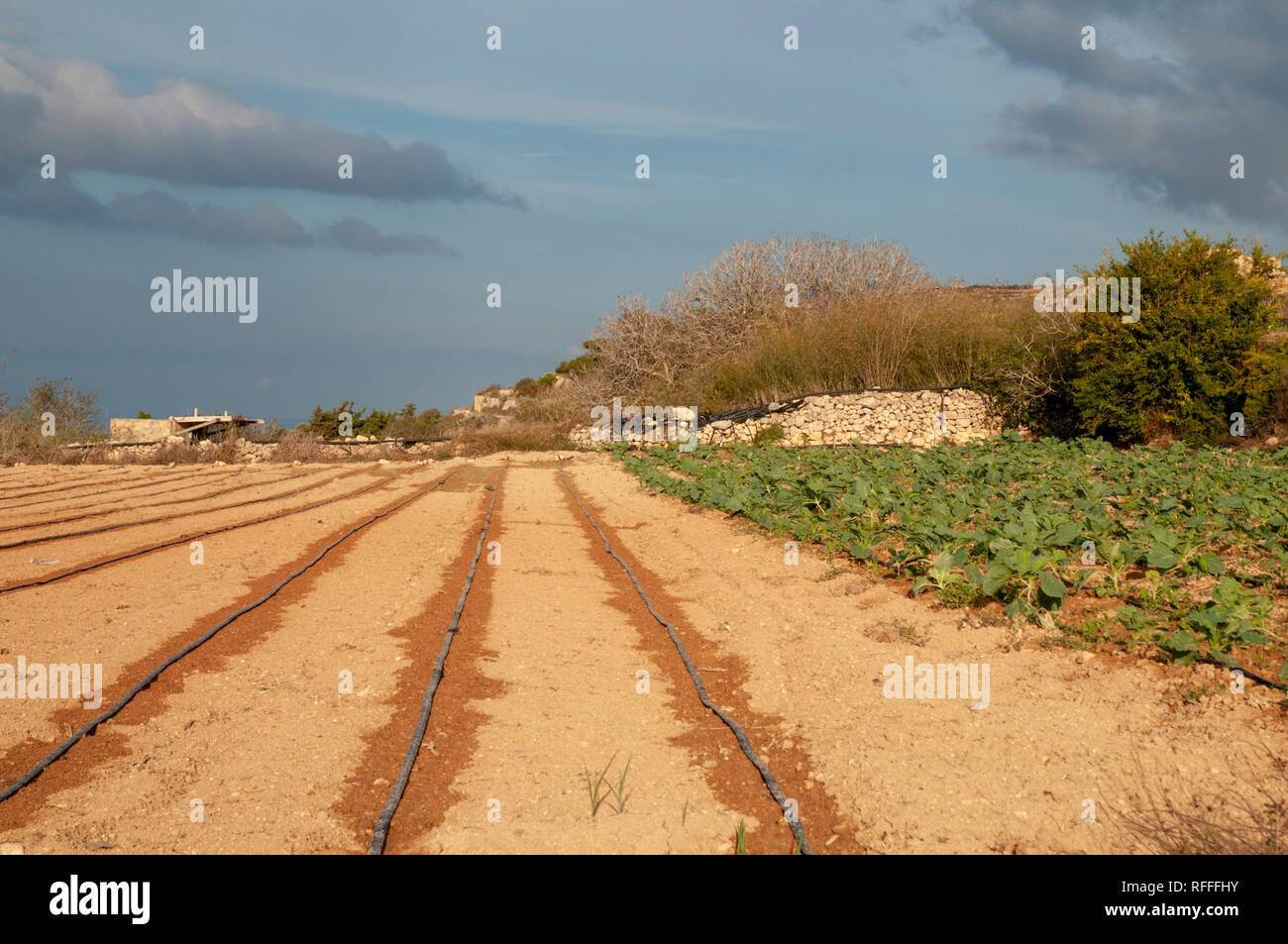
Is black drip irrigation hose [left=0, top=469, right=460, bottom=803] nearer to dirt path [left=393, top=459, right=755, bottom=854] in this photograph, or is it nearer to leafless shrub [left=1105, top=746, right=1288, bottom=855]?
dirt path [left=393, top=459, right=755, bottom=854]

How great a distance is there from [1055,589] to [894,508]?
3893 mm

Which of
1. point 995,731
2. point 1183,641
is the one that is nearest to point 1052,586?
point 1183,641

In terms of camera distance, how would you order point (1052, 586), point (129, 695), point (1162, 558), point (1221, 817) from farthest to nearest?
1. point (1162, 558)
2. point (1052, 586)
3. point (129, 695)
4. point (1221, 817)

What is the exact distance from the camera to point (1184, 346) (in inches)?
711

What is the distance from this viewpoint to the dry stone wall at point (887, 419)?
2425 cm

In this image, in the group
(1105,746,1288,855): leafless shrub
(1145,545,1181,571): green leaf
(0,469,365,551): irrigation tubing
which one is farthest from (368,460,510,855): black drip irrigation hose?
(0,469,365,551): irrigation tubing

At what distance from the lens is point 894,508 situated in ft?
31.8

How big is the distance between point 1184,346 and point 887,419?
7883 mm

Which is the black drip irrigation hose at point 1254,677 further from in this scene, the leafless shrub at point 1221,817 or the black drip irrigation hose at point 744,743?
the black drip irrigation hose at point 744,743

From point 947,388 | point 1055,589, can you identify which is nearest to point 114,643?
point 1055,589

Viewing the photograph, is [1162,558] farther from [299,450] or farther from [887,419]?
A: [299,450]

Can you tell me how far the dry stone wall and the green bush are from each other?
492 cm
